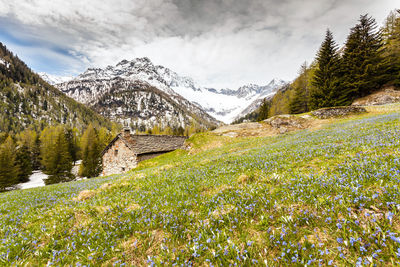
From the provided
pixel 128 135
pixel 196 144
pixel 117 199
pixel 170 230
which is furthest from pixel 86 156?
pixel 170 230

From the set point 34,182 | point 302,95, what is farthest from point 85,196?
point 34,182

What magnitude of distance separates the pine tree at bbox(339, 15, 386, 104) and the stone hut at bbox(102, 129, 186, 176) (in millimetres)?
54639

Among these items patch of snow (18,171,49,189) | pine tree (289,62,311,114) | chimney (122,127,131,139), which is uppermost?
pine tree (289,62,311,114)

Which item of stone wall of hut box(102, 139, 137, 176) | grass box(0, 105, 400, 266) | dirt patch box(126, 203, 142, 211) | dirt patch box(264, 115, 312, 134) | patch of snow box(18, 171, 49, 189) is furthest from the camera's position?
patch of snow box(18, 171, 49, 189)

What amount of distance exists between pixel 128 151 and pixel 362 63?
6690 centimetres

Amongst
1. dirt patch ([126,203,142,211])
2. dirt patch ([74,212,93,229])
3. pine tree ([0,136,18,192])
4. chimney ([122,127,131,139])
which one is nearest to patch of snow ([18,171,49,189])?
pine tree ([0,136,18,192])

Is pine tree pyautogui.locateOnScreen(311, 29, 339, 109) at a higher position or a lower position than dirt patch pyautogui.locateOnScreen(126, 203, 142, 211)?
higher

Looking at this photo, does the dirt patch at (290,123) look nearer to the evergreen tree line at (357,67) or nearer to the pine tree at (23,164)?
the evergreen tree line at (357,67)

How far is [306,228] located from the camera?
3406 mm

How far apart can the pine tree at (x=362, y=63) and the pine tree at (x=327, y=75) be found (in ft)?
7.55

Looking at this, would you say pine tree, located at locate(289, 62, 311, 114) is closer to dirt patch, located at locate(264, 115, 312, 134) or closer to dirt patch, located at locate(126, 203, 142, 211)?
dirt patch, located at locate(264, 115, 312, 134)

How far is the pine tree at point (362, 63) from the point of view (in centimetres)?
4356

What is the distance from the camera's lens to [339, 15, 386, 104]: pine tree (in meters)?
43.6

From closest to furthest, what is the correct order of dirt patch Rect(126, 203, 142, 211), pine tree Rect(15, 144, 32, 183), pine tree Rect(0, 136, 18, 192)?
dirt patch Rect(126, 203, 142, 211) → pine tree Rect(0, 136, 18, 192) → pine tree Rect(15, 144, 32, 183)
